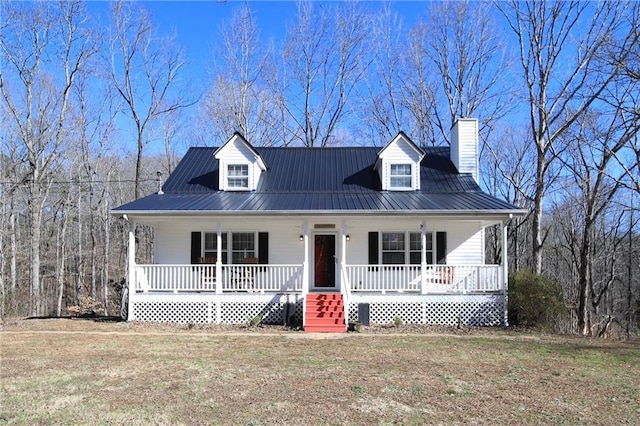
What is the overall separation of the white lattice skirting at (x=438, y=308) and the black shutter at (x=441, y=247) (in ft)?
6.12

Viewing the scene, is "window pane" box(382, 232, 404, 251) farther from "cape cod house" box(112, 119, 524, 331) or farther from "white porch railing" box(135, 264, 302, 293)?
"white porch railing" box(135, 264, 302, 293)

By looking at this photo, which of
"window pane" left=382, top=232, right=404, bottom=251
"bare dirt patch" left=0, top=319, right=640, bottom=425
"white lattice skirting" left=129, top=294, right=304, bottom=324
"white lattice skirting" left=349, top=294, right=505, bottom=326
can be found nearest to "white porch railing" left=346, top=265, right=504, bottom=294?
"white lattice skirting" left=349, top=294, right=505, bottom=326

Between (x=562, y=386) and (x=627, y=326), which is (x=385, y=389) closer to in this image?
(x=562, y=386)

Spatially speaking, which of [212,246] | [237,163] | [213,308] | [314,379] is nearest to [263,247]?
[212,246]

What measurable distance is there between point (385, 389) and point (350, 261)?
937cm

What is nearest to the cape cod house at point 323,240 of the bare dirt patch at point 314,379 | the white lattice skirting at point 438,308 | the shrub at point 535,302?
the white lattice skirting at point 438,308

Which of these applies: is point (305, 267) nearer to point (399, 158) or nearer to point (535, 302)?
point (399, 158)

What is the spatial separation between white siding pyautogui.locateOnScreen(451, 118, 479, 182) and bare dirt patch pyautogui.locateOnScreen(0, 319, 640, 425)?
292 inches

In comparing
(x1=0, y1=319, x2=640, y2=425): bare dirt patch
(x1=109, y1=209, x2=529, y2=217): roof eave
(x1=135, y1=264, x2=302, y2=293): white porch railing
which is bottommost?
(x1=0, y1=319, x2=640, y2=425): bare dirt patch

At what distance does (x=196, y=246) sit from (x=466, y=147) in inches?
428

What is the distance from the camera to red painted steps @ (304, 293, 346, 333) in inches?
552

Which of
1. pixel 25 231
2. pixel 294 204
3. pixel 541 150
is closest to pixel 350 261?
pixel 294 204

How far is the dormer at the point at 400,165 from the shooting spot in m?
17.5

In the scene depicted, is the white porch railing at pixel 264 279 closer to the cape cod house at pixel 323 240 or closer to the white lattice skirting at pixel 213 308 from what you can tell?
the cape cod house at pixel 323 240
